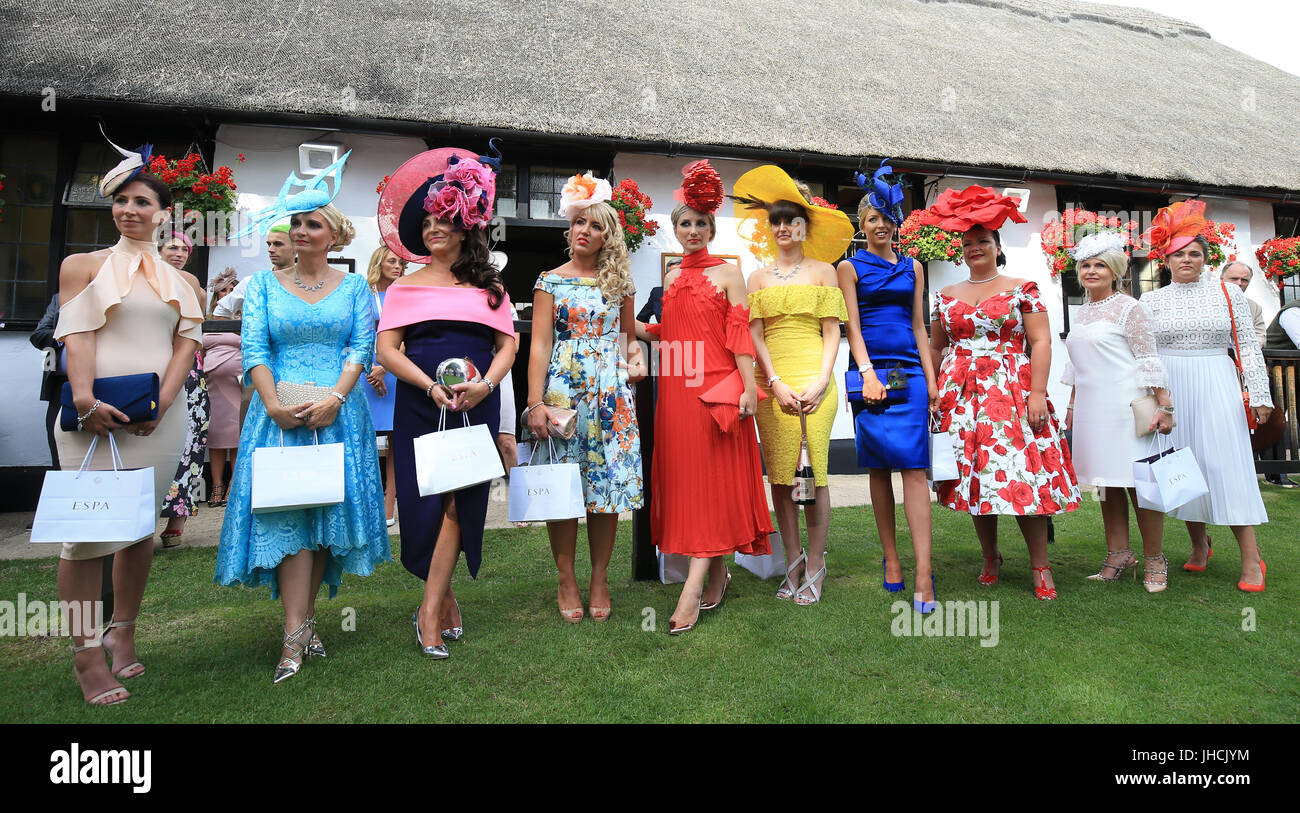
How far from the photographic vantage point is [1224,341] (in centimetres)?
419

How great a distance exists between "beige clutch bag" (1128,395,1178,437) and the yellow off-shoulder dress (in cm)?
192

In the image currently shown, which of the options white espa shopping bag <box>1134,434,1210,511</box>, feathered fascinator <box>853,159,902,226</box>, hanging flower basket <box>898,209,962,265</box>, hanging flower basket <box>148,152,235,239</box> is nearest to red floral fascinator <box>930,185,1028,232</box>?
feathered fascinator <box>853,159,902,226</box>

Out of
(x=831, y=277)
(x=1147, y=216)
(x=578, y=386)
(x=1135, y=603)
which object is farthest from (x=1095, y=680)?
(x=1147, y=216)

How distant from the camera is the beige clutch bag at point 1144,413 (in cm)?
394

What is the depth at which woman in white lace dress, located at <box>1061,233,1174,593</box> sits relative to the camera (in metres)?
3.97

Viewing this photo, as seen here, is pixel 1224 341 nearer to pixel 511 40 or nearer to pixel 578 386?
Answer: pixel 578 386

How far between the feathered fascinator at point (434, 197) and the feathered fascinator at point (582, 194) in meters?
0.36

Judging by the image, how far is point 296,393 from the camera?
2.82 meters

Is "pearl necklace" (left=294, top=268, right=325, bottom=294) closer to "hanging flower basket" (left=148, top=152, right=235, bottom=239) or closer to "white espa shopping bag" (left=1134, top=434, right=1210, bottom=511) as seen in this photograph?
"white espa shopping bag" (left=1134, top=434, right=1210, bottom=511)

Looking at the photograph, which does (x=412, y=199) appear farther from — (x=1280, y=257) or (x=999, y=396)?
(x=1280, y=257)

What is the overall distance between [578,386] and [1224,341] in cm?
410

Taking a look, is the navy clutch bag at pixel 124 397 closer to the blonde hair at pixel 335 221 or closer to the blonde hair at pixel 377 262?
the blonde hair at pixel 335 221

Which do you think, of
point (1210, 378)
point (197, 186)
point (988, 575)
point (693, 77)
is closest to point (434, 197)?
point (988, 575)

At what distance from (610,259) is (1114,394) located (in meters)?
3.21
